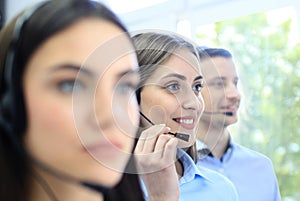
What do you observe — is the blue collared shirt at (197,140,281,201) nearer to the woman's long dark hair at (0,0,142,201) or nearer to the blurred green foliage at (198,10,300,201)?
the blurred green foliage at (198,10,300,201)

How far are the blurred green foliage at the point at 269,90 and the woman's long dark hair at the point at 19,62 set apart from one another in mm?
710

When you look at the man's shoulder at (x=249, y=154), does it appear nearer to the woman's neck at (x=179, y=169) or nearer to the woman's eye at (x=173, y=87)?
the woman's neck at (x=179, y=169)

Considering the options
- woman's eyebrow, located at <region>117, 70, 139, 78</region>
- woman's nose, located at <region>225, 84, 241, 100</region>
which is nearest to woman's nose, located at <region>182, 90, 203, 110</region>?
woman's eyebrow, located at <region>117, 70, 139, 78</region>

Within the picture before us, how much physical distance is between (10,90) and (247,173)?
0.67m

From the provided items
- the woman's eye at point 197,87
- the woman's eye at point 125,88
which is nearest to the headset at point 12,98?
the woman's eye at point 125,88

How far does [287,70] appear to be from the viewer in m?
1.09

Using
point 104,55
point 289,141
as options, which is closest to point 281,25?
point 289,141

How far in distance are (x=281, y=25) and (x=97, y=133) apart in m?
0.92

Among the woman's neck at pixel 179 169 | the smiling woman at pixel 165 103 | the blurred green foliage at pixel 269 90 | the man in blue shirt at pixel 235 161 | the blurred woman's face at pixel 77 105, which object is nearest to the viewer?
the blurred woman's face at pixel 77 105

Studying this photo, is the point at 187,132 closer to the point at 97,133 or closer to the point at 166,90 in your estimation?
the point at 166,90

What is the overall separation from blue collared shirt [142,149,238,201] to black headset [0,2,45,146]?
285 mm

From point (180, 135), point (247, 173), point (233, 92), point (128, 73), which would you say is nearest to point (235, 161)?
point (247, 173)

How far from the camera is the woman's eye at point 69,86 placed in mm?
392

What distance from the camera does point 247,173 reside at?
2.98ft
